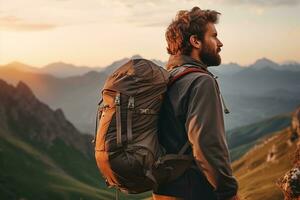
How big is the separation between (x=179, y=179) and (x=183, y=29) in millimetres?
2140

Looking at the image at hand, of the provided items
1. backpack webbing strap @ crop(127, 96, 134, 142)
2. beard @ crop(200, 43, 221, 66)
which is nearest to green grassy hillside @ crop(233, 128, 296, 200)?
beard @ crop(200, 43, 221, 66)

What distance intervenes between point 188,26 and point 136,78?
3.85ft

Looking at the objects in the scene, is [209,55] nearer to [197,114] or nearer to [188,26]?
[188,26]

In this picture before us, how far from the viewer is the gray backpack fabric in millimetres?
7062

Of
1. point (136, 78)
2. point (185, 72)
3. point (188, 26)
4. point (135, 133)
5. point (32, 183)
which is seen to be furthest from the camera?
point (32, 183)

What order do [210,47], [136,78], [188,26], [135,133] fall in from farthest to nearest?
1. [210,47]
2. [188,26]
3. [136,78]
4. [135,133]

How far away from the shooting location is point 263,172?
12850 cm

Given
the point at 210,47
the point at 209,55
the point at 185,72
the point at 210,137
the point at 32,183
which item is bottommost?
the point at 32,183

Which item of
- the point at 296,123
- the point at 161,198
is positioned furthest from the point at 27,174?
the point at 161,198

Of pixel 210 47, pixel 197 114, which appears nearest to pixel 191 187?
pixel 197 114

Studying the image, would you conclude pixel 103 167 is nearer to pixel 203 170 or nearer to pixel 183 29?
pixel 203 170

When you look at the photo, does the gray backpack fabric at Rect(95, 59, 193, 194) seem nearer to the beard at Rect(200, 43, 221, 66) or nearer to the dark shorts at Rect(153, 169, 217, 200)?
the dark shorts at Rect(153, 169, 217, 200)

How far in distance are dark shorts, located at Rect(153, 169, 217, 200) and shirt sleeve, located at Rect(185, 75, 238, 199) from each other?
0.77ft

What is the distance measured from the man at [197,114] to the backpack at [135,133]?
176 mm
